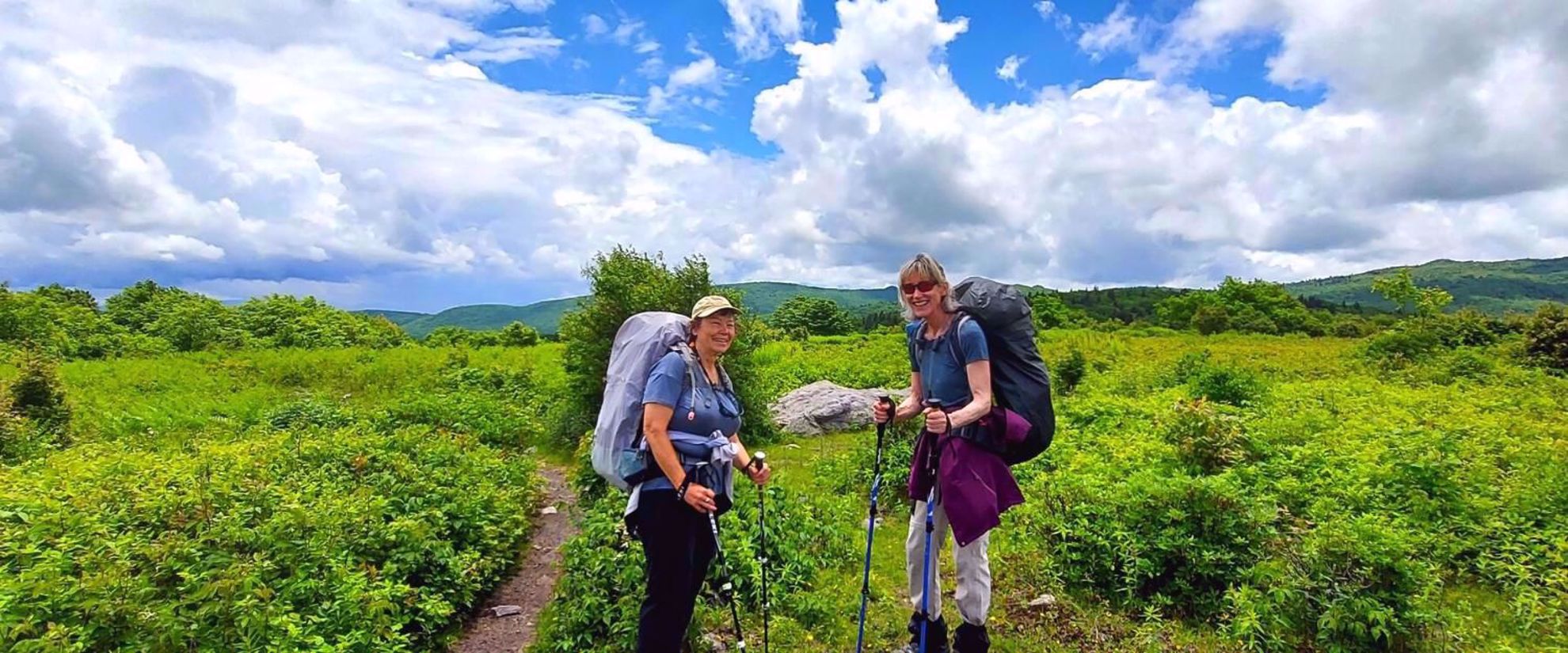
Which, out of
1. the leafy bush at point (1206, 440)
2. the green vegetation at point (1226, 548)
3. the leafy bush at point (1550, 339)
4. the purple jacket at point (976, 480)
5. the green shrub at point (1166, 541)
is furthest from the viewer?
the leafy bush at point (1550, 339)

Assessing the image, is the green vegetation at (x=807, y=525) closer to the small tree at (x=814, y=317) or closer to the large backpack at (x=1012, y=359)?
the large backpack at (x=1012, y=359)

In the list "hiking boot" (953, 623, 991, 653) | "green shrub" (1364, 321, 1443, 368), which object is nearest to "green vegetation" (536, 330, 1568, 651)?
"hiking boot" (953, 623, 991, 653)

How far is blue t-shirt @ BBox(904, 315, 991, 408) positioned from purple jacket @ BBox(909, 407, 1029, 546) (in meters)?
0.24

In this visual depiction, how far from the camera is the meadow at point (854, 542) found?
17.0 ft

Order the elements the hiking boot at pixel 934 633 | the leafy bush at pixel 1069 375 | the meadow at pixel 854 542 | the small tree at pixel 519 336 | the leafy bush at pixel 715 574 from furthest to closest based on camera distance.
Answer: the small tree at pixel 519 336 → the leafy bush at pixel 1069 375 → the leafy bush at pixel 715 574 → the meadow at pixel 854 542 → the hiking boot at pixel 934 633

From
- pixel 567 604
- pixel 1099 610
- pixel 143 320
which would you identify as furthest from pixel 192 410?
pixel 143 320

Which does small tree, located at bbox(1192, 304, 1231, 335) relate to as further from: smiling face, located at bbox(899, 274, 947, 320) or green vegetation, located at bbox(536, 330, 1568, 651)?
smiling face, located at bbox(899, 274, 947, 320)

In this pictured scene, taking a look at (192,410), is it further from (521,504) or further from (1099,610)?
(1099,610)

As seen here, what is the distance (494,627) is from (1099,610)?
5646 mm

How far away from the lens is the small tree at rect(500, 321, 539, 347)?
153 ft

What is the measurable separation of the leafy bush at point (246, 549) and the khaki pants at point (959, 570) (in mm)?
3712

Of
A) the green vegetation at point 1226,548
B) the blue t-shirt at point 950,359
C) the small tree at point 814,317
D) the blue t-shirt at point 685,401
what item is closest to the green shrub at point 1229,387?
the green vegetation at point 1226,548

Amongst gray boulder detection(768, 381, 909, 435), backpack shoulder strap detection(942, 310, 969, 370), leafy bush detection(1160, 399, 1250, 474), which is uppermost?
backpack shoulder strap detection(942, 310, 969, 370)

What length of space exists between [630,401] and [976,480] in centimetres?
220
